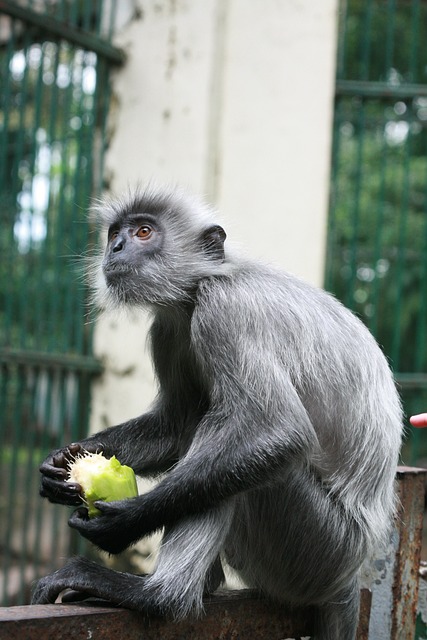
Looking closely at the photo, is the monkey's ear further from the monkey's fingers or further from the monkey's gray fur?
the monkey's fingers

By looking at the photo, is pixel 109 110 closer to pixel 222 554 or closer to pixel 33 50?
pixel 33 50

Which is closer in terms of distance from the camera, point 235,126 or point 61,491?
point 61,491

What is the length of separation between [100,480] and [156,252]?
38.8 inches

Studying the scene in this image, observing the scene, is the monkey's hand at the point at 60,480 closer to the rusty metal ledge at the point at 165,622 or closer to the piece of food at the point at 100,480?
the piece of food at the point at 100,480

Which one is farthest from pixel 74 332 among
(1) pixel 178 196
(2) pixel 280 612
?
(2) pixel 280 612

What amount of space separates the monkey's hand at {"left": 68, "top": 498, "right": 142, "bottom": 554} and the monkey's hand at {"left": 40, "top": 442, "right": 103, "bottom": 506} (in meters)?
0.11

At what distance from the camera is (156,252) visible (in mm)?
3674

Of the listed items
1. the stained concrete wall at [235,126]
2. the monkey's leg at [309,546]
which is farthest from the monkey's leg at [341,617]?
the stained concrete wall at [235,126]

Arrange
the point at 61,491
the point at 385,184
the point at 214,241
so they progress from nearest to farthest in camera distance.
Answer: the point at 61,491 → the point at 214,241 → the point at 385,184

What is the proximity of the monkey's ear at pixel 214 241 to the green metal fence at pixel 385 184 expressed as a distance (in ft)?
8.96

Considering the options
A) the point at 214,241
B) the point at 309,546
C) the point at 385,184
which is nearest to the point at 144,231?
the point at 214,241

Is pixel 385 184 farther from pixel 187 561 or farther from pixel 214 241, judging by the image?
pixel 187 561

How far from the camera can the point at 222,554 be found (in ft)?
11.4

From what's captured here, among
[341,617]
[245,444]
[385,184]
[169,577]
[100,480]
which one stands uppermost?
[385,184]
